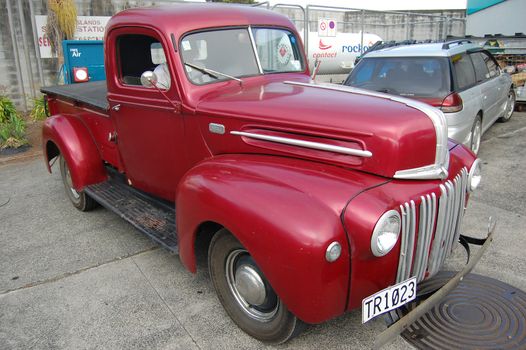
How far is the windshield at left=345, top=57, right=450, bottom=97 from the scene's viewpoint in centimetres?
546

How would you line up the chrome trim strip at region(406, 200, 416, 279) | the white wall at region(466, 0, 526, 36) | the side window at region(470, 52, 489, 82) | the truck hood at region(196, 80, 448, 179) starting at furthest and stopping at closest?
the white wall at region(466, 0, 526, 36), the side window at region(470, 52, 489, 82), the truck hood at region(196, 80, 448, 179), the chrome trim strip at region(406, 200, 416, 279)

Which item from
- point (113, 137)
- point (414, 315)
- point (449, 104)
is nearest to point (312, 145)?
point (414, 315)

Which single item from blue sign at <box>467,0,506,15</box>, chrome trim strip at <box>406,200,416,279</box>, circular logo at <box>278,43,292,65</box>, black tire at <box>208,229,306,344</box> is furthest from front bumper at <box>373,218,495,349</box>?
blue sign at <box>467,0,506,15</box>

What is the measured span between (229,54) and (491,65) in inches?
214

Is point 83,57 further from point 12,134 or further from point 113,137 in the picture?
point 113,137

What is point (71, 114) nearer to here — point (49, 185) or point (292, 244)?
point (49, 185)

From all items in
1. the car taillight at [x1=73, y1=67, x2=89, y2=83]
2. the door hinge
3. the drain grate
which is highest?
the car taillight at [x1=73, y1=67, x2=89, y2=83]

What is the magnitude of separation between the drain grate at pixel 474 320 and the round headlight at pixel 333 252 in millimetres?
971

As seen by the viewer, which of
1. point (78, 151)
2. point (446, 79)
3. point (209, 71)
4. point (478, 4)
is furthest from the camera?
point (478, 4)

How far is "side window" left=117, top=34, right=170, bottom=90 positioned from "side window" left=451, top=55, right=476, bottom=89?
3.86 m

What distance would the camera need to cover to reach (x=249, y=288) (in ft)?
8.30

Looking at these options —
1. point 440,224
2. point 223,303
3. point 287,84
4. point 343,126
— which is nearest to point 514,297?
point 440,224

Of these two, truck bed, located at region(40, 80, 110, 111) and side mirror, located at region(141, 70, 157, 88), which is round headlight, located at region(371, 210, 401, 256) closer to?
side mirror, located at region(141, 70, 157, 88)

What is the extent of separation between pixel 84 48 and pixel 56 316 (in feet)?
19.1
